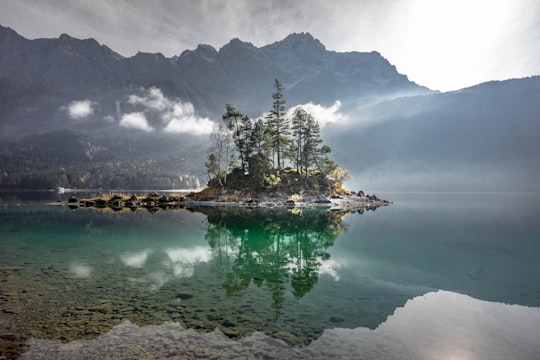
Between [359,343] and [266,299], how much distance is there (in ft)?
16.9

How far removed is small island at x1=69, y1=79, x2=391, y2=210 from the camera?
77.8 m

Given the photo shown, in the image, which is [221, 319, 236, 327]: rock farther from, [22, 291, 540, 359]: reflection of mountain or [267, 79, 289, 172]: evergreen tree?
[267, 79, 289, 172]: evergreen tree

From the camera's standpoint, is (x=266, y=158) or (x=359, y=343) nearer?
(x=359, y=343)

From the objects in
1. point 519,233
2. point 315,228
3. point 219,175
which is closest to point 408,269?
point 315,228

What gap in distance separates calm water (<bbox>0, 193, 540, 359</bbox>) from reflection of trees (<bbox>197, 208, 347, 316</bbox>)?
16 cm

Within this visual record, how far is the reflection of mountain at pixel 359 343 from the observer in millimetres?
8672

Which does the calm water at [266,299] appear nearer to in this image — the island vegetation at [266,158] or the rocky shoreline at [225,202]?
the rocky shoreline at [225,202]

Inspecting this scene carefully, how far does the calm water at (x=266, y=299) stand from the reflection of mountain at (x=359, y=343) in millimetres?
52

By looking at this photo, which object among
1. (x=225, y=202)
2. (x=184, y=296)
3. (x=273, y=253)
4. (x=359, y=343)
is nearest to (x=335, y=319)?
(x=359, y=343)

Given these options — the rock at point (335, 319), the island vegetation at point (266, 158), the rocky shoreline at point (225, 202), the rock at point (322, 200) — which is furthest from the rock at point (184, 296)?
the rock at point (322, 200)

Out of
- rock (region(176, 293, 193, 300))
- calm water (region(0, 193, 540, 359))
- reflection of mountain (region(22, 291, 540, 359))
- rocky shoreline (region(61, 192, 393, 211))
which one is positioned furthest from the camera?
rocky shoreline (region(61, 192, 393, 211))

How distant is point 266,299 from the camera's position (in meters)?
13.6

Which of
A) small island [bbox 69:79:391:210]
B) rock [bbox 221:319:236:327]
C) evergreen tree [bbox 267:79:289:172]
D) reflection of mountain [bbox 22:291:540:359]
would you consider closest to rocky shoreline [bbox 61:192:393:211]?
small island [bbox 69:79:391:210]

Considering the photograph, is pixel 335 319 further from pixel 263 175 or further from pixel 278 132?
pixel 278 132
